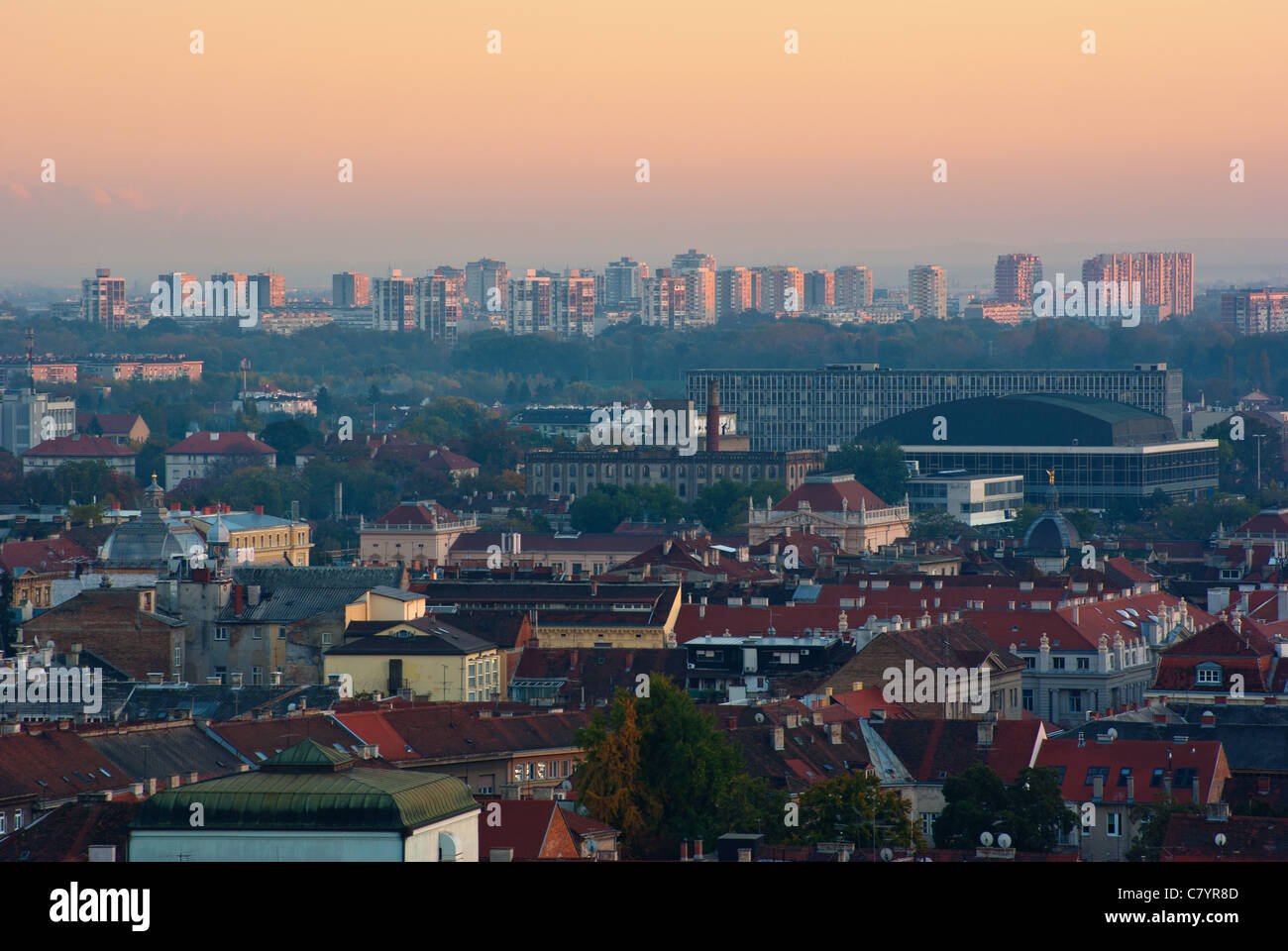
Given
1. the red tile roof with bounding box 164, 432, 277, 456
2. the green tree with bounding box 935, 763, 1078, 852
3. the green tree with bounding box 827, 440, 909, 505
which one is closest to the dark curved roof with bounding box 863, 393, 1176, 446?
the green tree with bounding box 827, 440, 909, 505

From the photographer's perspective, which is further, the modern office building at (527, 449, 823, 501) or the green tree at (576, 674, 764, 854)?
the modern office building at (527, 449, 823, 501)

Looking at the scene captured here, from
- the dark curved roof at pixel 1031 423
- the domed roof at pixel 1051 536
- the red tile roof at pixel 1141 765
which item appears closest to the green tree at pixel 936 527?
the domed roof at pixel 1051 536

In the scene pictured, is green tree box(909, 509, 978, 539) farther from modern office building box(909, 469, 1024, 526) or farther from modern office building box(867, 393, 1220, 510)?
modern office building box(867, 393, 1220, 510)

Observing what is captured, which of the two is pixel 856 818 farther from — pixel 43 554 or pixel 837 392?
pixel 837 392

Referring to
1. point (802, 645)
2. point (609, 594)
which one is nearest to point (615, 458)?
point (609, 594)

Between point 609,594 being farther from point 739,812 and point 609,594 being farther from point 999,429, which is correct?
point 999,429

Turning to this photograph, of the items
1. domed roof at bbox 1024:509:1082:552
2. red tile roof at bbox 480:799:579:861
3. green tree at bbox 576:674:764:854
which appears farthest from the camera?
domed roof at bbox 1024:509:1082:552
